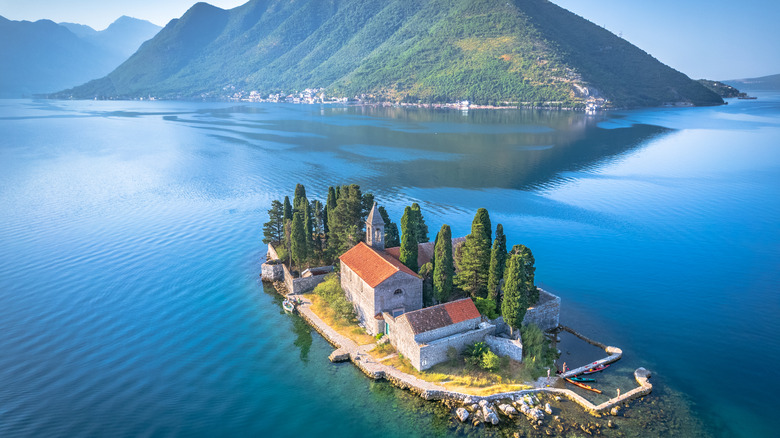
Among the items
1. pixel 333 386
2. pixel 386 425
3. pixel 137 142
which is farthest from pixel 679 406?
pixel 137 142

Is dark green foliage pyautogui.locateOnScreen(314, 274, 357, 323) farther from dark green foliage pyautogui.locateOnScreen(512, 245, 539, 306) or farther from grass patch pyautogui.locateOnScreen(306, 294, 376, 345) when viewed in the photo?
dark green foliage pyautogui.locateOnScreen(512, 245, 539, 306)

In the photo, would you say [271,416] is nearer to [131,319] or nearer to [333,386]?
[333,386]

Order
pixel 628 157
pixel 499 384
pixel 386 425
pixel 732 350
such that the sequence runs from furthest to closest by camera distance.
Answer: pixel 628 157 → pixel 732 350 → pixel 499 384 → pixel 386 425

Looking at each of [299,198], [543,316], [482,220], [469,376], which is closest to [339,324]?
[469,376]

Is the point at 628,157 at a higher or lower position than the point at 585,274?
higher

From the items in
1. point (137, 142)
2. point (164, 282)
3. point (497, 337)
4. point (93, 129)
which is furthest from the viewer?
point (93, 129)

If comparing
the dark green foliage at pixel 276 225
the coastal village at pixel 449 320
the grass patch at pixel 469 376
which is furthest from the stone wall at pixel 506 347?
the dark green foliage at pixel 276 225

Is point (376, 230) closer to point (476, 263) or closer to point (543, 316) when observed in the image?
point (476, 263)

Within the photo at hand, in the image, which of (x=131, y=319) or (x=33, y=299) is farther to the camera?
(x=33, y=299)
